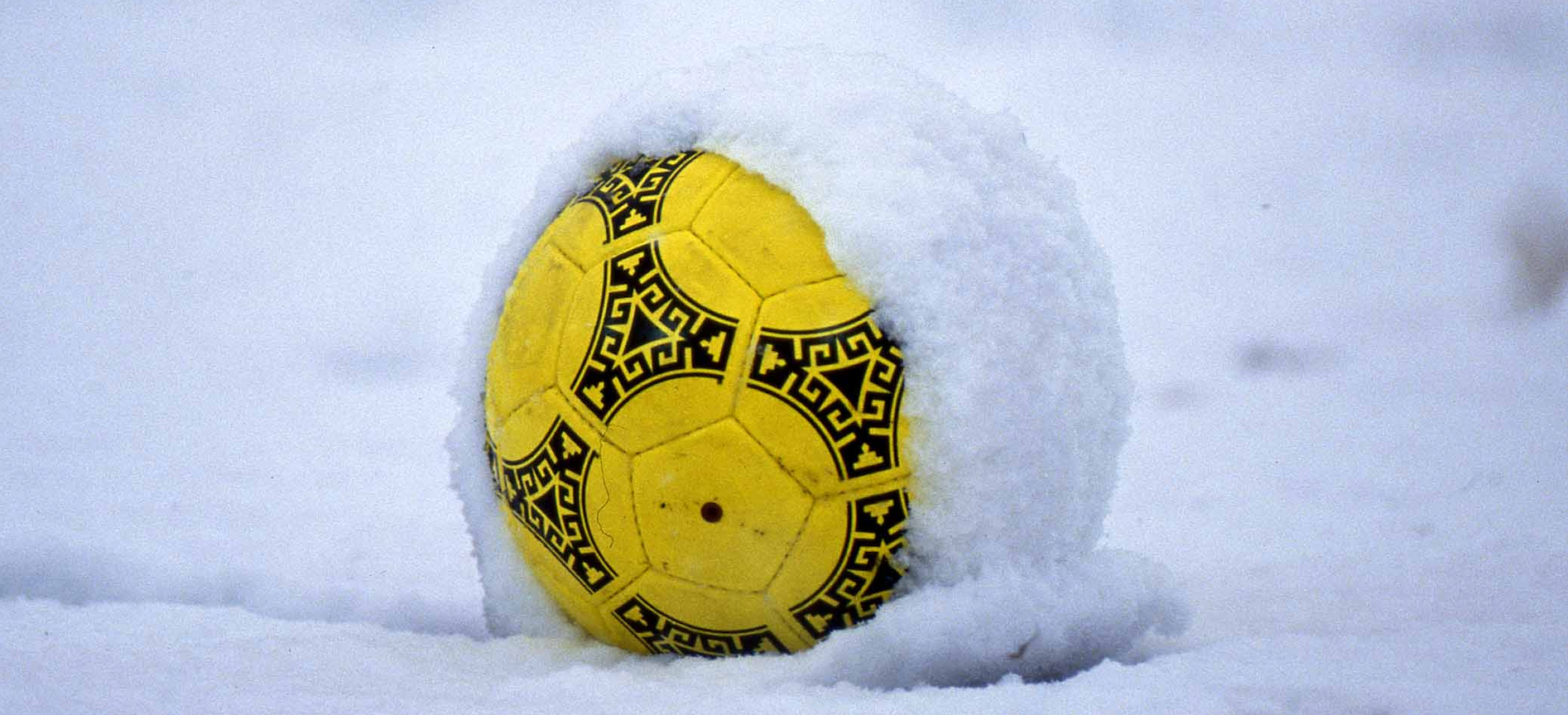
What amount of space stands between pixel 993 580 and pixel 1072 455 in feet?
0.80

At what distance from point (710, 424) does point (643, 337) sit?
0.17m

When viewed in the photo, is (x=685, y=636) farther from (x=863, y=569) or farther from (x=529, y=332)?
(x=529, y=332)

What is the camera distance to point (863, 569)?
1940 millimetres

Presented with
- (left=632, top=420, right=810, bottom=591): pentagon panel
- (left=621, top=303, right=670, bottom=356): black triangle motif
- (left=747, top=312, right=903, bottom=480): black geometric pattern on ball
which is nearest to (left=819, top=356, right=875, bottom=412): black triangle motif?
(left=747, top=312, right=903, bottom=480): black geometric pattern on ball

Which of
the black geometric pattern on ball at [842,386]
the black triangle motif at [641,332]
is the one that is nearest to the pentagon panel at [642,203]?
the black triangle motif at [641,332]

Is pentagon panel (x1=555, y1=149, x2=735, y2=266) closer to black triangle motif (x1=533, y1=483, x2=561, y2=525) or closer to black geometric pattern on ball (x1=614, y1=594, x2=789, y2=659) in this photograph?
black triangle motif (x1=533, y1=483, x2=561, y2=525)

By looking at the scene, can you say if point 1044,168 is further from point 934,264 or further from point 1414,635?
point 1414,635

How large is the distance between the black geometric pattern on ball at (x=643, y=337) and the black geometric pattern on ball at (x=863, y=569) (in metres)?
0.30

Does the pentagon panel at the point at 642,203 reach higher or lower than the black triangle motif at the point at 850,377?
higher

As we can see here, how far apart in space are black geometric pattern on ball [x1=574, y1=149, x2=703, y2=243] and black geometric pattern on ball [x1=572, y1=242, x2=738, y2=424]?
6 cm

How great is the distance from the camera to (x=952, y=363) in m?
1.92

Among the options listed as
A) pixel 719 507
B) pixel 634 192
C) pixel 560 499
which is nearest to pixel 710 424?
pixel 719 507

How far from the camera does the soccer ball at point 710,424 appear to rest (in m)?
1.91

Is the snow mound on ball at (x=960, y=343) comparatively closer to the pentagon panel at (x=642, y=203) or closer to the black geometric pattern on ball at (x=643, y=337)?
the pentagon panel at (x=642, y=203)
